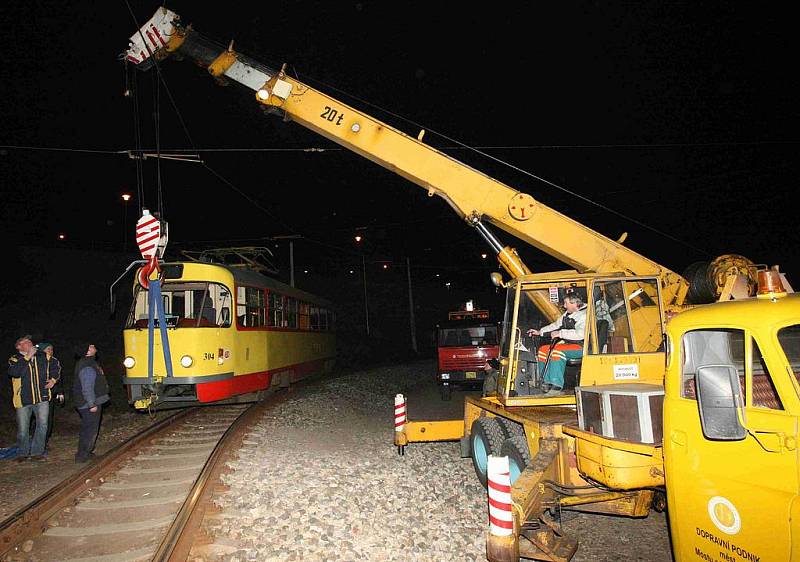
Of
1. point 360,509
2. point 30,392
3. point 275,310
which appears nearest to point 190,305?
point 30,392

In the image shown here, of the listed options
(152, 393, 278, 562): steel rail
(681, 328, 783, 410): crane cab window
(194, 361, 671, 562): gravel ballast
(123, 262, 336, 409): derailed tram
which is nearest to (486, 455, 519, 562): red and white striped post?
(194, 361, 671, 562): gravel ballast

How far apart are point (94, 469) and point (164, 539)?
2668 mm

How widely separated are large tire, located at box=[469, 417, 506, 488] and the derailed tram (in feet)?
17.6

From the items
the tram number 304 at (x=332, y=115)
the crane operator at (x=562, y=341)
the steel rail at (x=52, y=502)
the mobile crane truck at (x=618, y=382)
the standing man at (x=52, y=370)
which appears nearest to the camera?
the mobile crane truck at (x=618, y=382)

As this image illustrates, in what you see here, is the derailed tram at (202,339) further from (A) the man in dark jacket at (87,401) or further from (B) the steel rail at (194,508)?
(B) the steel rail at (194,508)

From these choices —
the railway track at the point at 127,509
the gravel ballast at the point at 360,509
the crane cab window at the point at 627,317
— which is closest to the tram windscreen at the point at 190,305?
the railway track at the point at 127,509

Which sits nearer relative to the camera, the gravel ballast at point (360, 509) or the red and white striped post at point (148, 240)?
the gravel ballast at point (360, 509)

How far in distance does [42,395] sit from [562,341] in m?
7.75

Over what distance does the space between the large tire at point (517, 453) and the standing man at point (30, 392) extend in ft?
23.0

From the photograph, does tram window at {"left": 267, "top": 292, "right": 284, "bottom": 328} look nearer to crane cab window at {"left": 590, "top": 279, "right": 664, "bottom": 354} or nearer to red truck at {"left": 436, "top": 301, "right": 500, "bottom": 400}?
red truck at {"left": 436, "top": 301, "right": 500, "bottom": 400}

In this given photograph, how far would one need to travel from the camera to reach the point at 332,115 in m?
7.43

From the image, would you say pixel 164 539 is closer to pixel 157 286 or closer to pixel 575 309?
pixel 575 309

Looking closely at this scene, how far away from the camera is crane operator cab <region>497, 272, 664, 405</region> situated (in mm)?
5102

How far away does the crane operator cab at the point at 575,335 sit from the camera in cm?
510
